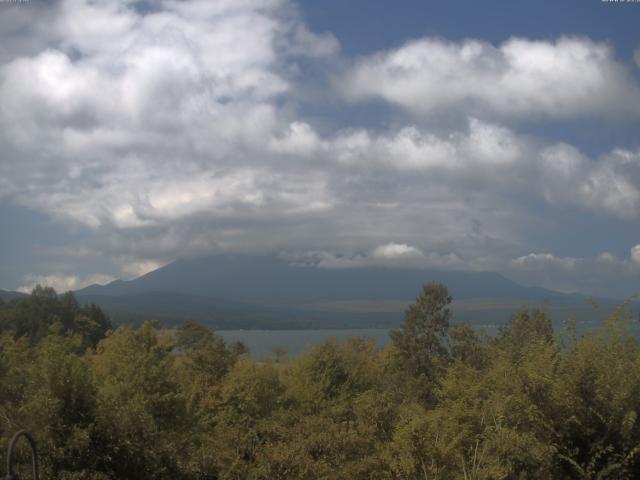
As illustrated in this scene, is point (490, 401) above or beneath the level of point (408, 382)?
above

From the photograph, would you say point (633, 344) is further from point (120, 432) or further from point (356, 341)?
point (356, 341)

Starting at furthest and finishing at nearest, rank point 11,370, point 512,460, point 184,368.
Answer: point 184,368 < point 11,370 < point 512,460

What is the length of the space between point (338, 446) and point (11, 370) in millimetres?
9075

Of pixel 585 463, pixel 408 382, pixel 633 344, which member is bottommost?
pixel 408 382

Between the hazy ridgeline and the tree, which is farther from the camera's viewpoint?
the tree

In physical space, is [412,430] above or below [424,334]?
above

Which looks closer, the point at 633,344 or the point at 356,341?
the point at 633,344

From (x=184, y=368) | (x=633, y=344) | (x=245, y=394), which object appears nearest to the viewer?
(x=633, y=344)

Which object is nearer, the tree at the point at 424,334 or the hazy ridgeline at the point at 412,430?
the hazy ridgeline at the point at 412,430

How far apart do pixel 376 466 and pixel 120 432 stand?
508 centimetres

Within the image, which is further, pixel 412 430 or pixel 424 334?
pixel 424 334

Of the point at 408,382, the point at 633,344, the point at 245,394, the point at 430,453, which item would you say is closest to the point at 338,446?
the point at 430,453

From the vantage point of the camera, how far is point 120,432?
41.9ft

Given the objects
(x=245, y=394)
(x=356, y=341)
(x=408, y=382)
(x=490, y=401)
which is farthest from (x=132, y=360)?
(x=356, y=341)
